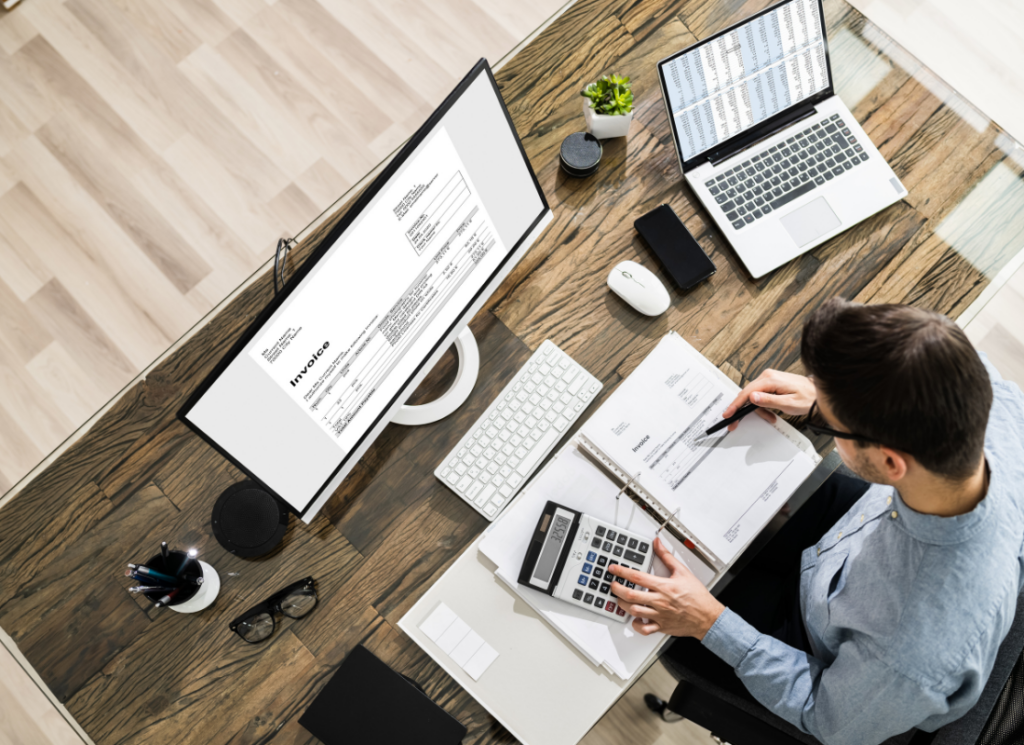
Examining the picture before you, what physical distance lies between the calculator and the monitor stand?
0.84 feet

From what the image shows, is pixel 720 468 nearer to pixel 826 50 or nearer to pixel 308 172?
pixel 826 50

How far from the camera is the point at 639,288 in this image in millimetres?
1259

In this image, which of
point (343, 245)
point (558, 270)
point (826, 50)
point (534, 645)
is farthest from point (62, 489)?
point (826, 50)

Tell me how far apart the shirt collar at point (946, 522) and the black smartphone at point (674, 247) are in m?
0.50

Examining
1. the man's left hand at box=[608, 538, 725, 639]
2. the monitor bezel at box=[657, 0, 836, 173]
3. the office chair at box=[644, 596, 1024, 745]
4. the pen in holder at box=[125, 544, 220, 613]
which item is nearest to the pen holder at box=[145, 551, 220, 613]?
the pen in holder at box=[125, 544, 220, 613]

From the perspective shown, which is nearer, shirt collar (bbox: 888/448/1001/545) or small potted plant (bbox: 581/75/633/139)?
shirt collar (bbox: 888/448/1001/545)

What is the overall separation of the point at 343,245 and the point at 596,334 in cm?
54

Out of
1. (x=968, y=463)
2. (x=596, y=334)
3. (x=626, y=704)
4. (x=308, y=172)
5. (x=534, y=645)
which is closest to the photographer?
(x=968, y=463)

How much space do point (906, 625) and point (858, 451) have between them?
25 centimetres

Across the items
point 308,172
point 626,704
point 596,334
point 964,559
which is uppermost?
point 308,172

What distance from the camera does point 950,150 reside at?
53.7 inches

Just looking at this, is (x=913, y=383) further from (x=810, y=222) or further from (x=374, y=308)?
(x=374, y=308)

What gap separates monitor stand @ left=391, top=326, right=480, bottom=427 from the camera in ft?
4.00

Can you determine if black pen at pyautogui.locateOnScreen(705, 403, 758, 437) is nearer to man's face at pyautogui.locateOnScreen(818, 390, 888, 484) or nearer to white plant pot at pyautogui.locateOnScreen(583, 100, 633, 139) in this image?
man's face at pyautogui.locateOnScreen(818, 390, 888, 484)
